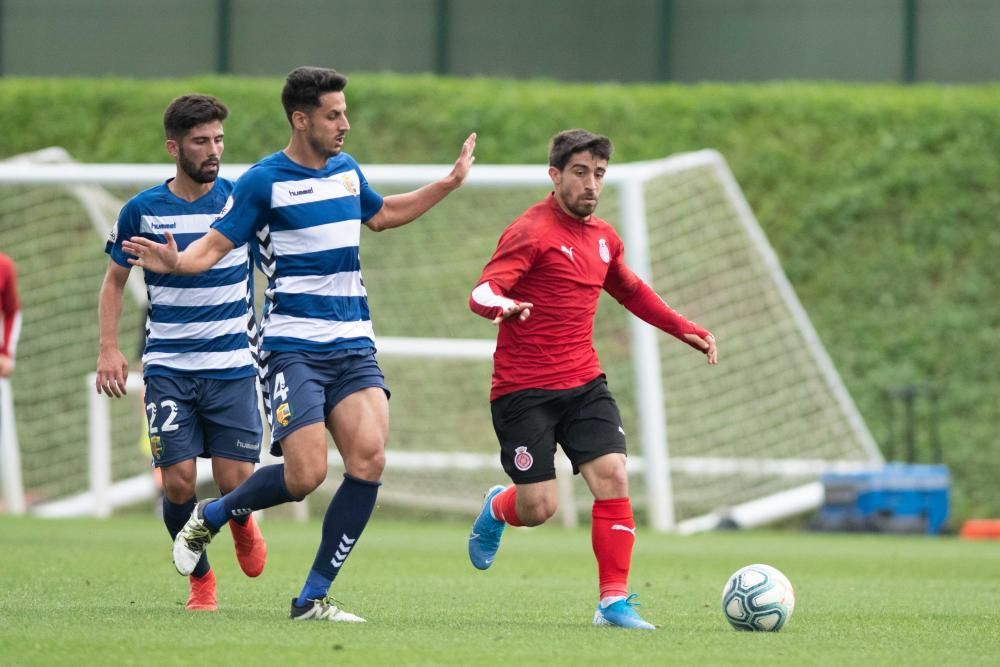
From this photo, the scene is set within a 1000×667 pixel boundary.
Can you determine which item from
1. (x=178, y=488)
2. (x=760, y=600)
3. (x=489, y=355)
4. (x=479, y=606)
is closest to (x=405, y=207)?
(x=178, y=488)

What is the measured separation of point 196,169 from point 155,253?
0.78m

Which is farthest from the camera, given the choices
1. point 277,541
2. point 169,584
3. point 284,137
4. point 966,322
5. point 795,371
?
point 284,137

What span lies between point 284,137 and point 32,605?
1232 centimetres

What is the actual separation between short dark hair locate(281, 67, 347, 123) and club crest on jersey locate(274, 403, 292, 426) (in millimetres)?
1113

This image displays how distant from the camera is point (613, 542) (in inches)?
260

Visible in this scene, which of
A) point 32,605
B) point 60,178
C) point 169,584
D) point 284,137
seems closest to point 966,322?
point 284,137

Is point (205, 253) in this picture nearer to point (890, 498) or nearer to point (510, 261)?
point (510, 261)

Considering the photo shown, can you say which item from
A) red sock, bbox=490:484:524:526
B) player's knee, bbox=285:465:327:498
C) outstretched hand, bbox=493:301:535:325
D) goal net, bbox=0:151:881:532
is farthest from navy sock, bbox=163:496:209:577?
goal net, bbox=0:151:881:532

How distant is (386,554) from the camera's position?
10.9 metres

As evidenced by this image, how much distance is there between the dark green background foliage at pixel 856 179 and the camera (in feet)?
56.7

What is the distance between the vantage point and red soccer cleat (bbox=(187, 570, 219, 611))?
6938 millimetres

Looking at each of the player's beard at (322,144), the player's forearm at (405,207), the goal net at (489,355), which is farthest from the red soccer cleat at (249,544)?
the goal net at (489,355)

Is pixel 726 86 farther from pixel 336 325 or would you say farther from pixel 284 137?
pixel 336 325

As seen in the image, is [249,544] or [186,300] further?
[249,544]
